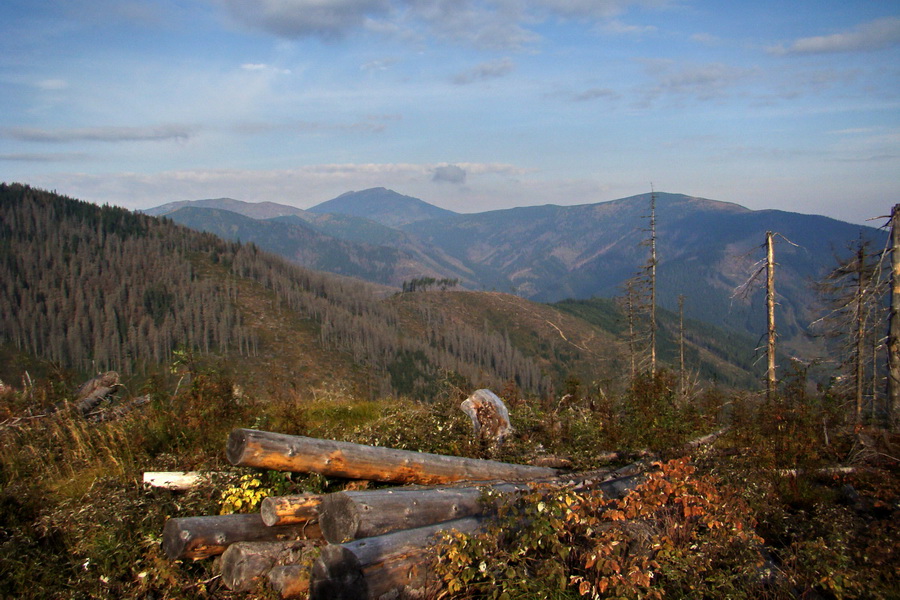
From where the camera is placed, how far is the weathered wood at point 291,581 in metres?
5.41

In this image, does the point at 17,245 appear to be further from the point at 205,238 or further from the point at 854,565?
the point at 854,565

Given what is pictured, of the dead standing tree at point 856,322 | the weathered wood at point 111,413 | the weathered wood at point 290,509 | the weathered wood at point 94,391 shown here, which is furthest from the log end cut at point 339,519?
the dead standing tree at point 856,322

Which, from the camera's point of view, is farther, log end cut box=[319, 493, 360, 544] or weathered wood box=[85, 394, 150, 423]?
weathered wood box=[85, 394, 150, 423]

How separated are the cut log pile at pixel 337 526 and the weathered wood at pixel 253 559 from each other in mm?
11

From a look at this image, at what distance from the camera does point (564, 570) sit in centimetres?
509

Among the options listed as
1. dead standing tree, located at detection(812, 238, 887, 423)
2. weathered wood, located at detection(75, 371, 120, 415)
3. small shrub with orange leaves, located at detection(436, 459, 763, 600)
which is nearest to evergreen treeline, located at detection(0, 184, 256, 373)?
weathered wood, located at detection(75, 371, 120, 415)

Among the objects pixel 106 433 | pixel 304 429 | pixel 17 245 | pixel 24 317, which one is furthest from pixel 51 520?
pixel 17 245

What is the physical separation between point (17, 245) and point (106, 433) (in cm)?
17360

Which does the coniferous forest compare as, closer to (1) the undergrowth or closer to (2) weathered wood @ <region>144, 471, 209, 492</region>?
(1) the undergrowth

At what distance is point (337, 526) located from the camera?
5637 millimetres

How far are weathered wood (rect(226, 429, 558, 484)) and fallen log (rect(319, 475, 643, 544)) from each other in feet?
2.63

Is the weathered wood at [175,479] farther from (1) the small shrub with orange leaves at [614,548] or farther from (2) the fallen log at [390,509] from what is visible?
(1) the small shrub with orange leaves at [614,548]

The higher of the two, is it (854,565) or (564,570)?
(564,570)

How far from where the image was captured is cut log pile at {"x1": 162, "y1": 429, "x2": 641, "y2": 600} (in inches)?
197
